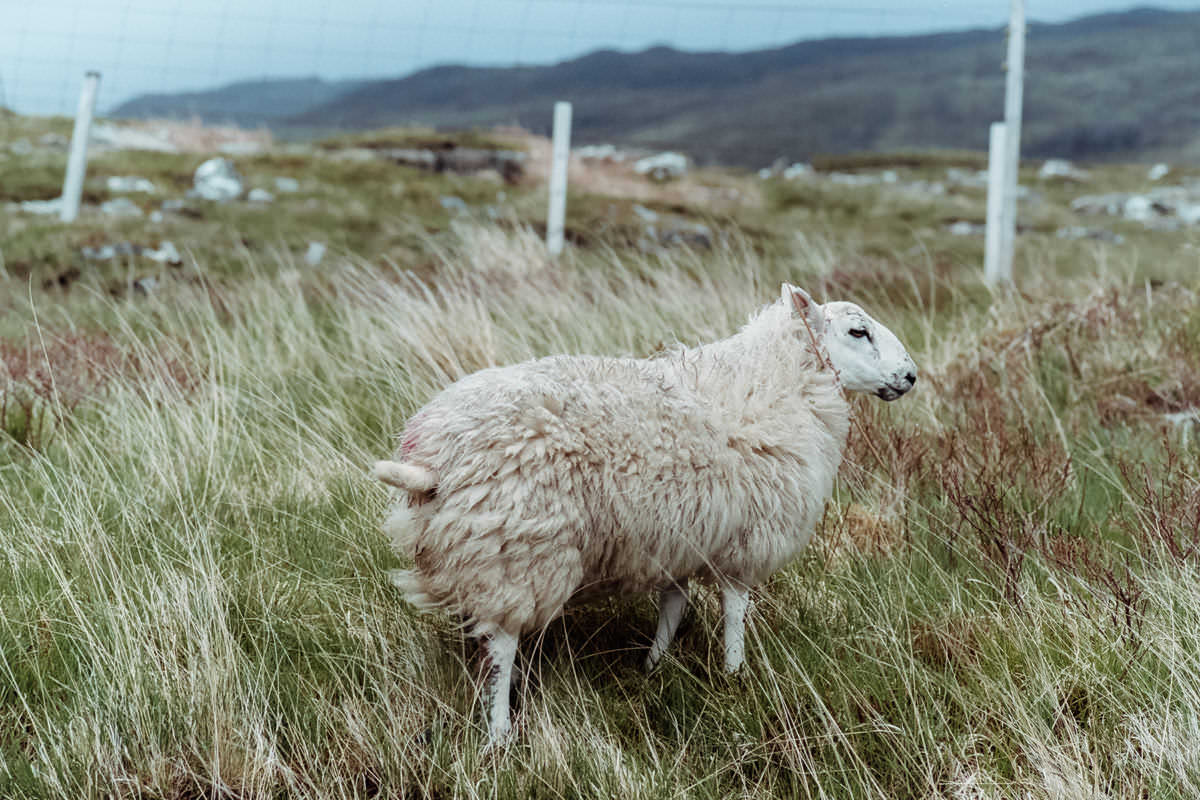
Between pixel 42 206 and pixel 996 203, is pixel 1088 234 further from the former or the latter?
pixel 42 206

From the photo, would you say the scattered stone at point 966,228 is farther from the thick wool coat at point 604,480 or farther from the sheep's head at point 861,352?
the thick wool coat at point 604,480

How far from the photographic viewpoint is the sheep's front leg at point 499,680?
2730 mm

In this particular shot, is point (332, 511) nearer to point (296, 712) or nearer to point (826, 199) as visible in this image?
point (296, 712)

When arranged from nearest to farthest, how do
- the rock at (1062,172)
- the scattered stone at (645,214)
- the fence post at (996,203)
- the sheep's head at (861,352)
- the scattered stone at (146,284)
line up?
the sheep's head at (861,352) < the scattered stone at (146,284) < the fence post at (996,203) < the scattered stone at (645,214) < the rock at (1062,172)

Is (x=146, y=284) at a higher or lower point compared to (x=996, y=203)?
lower

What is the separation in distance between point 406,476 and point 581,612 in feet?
3.45

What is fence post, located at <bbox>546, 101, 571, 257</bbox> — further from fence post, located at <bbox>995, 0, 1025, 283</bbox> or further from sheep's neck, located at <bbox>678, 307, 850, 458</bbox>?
sheep's neck, located at <bbox>678, 307, 850, 458</bbox>

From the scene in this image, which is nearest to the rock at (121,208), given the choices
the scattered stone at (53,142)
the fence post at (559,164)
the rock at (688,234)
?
the fence post at (559,164)

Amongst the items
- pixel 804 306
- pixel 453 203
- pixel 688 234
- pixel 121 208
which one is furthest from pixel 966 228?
pixel 804 306

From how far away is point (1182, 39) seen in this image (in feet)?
332

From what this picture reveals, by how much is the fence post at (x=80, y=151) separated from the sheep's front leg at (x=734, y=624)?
1223 centimetres

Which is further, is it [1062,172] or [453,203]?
[1062,172]

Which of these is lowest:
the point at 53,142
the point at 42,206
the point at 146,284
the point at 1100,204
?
the point at 146,284

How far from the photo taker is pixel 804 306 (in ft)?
10.3
